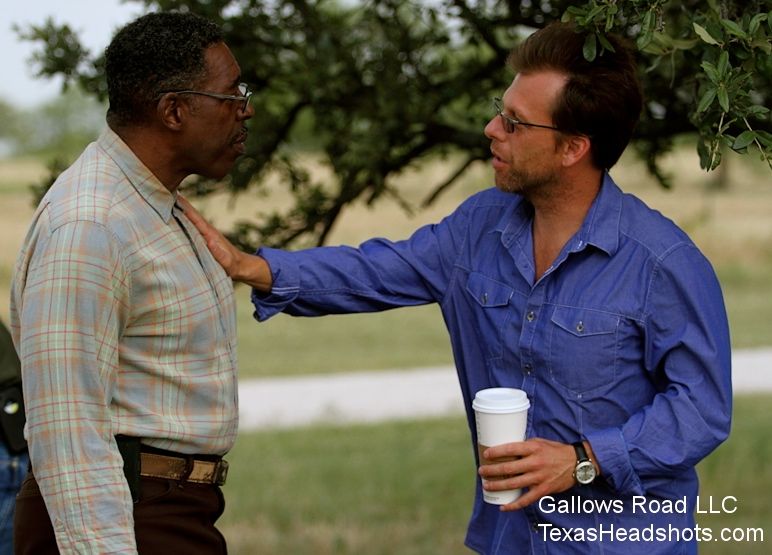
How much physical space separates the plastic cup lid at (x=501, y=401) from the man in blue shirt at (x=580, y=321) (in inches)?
3.5

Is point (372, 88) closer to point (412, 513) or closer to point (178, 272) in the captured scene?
point (178, 272)

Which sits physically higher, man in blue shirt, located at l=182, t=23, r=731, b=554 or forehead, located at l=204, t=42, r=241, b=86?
forehead, located at l=204, t=42, r=241, b=86

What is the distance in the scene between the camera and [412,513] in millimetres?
7000

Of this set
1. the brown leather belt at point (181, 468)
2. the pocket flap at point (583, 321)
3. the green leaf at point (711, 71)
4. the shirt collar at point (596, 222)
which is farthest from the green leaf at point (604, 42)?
the brown leather belt at point (181, 468)

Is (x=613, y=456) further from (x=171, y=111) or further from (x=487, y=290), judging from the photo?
(x=171, y=111)

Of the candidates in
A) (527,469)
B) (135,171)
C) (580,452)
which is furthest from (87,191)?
(580,452)

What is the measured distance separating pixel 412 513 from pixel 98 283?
16.5 feet

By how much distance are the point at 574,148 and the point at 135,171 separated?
100 centimetres

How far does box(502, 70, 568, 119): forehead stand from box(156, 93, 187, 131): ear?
2.52 ft

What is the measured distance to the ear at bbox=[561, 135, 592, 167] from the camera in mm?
2678

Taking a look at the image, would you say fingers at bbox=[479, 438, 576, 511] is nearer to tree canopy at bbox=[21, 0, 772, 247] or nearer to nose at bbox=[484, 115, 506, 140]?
nose at bbox=[484, 115, 506, 140]

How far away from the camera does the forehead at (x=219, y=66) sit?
2.45 metres

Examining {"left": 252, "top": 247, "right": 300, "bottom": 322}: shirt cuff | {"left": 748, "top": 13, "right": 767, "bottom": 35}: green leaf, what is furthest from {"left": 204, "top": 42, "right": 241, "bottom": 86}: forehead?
{"left": 748, "top": 13, "right": 767, "bottom": 35}: green leaf

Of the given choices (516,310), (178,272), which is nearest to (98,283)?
(178,272)
